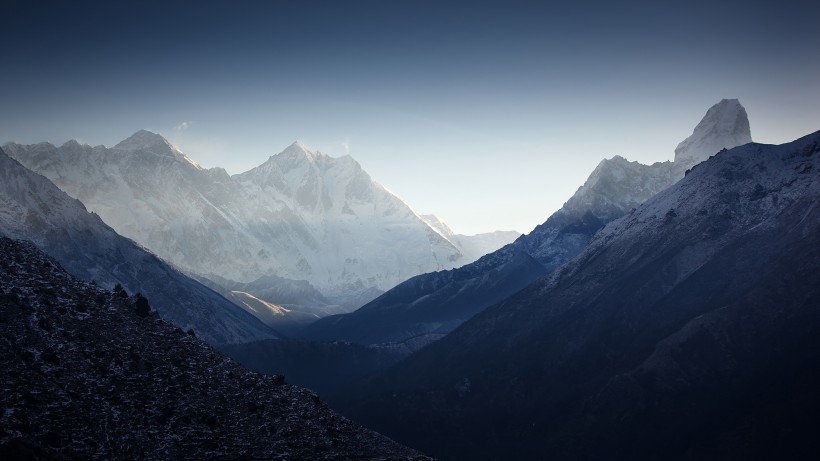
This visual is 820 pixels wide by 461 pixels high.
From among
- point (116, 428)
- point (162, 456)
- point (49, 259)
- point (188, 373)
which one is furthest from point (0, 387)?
point (49, 259)

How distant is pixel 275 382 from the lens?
150875 mm

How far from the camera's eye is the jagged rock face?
11075 cm

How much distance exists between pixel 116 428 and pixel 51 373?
49.2 feet

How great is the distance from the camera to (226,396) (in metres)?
138

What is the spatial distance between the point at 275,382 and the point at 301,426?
Answer: 52.2 ft

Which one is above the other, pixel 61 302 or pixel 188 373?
pixel 61 302

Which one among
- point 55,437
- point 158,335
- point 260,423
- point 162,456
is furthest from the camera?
point 158,335

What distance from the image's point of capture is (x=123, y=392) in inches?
4926

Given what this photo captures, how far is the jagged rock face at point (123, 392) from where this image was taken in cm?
11075

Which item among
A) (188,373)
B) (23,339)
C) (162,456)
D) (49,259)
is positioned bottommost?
(162,456)

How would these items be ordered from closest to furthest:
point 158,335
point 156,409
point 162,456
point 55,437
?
point 55,437 → point 162,456 → point 156,409 → point 158,335

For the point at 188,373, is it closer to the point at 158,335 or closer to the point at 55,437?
the point at 158,335

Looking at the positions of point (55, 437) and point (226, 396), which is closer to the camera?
point (55, 437)

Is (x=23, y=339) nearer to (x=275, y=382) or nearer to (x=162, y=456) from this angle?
(x=162, y=456)
